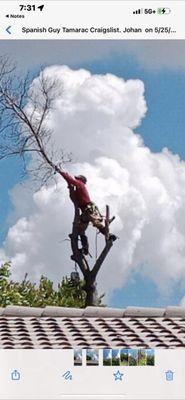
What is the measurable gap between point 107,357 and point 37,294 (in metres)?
1.45

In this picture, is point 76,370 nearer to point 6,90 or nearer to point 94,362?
point 94,362

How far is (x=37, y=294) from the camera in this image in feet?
12.0

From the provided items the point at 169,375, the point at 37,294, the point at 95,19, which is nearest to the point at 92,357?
the point at 169,375

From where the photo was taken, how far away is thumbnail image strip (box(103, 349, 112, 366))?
7.27ft

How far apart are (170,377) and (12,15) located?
0.87m

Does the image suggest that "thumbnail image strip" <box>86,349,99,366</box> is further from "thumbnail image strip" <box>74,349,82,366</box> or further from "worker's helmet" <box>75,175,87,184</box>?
"worker's helmet" <box>75,175,87,184</box>

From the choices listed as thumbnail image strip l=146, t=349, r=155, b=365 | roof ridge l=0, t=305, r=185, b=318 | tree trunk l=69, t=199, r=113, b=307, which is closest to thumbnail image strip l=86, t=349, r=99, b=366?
thumbnail image strip l=146, t=349, r=155, b=365

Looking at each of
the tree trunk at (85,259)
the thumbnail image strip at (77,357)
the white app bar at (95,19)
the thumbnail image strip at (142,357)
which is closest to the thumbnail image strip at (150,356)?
the thumbnail image strip at (142,357)

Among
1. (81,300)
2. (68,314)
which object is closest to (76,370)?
(68,314)

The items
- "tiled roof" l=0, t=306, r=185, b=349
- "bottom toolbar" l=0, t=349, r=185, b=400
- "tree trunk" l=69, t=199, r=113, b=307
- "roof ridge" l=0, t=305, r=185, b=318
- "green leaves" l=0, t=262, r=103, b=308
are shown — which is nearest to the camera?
"bottom toolbar" l=0, t=349, r=185, b=400

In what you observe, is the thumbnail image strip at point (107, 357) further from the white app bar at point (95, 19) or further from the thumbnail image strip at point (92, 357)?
the white app bar at point (95, 19)

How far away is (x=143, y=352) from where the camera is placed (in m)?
2.25

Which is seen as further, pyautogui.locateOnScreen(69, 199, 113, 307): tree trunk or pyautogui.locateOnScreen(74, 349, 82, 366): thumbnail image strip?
pyautogui.locateOnScreen(69, 199, 113, 307): tree trunk

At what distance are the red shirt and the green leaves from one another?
0.51 meters
